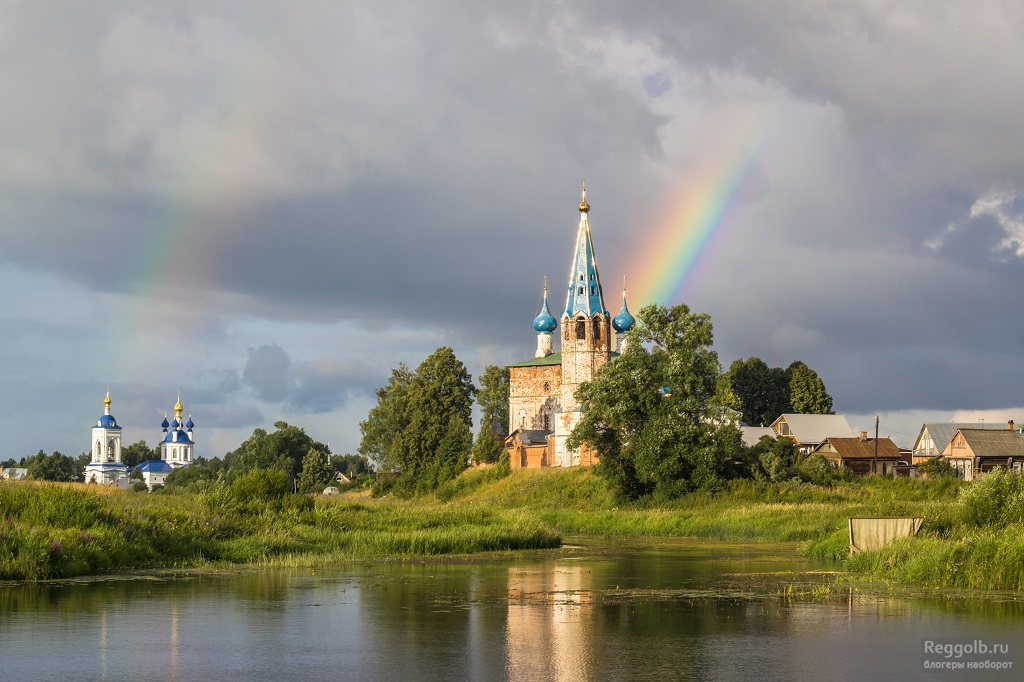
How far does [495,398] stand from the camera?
104438 mm

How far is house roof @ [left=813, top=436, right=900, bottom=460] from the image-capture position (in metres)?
84.6

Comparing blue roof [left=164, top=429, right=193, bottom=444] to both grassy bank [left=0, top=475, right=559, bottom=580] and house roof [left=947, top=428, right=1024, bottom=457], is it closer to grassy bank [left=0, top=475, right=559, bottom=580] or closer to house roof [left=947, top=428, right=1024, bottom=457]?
house roof [left=947, top=428, right=1024, bottom=457]

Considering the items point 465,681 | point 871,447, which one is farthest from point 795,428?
point 465,681

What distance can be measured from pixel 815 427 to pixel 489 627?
3108 inches

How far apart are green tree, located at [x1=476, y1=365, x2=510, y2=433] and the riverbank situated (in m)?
47.8

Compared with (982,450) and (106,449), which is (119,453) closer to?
(106,449)

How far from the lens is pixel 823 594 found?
23141 millimetres

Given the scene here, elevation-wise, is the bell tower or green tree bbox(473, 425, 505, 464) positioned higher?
the bell tower

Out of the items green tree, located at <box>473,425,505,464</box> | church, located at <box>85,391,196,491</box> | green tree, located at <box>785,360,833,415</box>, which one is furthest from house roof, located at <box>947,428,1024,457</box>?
church, located at <box>85,391,196,491</box>

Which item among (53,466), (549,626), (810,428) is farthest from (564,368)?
(53,466)

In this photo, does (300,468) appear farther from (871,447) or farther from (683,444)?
(683,444)

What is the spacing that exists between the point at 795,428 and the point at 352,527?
62387 mm

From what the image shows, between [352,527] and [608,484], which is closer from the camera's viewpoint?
[352,527]

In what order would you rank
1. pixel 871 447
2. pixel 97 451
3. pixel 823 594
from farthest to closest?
pixel 97 451, pixel 871 447, pixel 823 594
